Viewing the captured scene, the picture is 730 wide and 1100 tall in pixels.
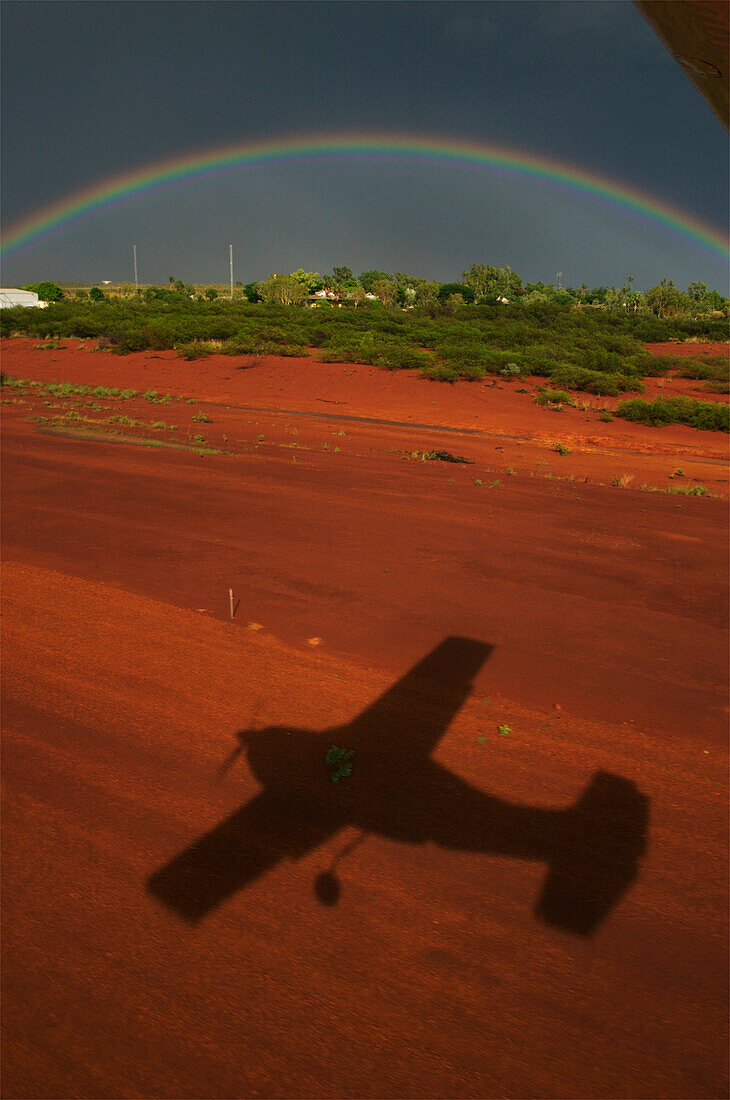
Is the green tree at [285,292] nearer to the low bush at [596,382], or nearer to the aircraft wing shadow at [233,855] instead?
the low bush at [596,382]

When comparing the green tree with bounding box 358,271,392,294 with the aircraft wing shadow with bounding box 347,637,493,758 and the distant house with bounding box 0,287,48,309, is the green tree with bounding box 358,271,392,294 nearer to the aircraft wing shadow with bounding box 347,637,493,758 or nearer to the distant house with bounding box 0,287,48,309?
the distant house with bounding box 0,287,48,309

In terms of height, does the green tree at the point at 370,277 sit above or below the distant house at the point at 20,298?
above

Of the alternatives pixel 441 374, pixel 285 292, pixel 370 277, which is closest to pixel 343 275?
pixel 370 277

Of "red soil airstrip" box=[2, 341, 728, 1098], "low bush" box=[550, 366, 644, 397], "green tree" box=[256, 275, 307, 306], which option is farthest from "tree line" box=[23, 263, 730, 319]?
"red soil airstrip" box=[2, 341, 728, 1098]

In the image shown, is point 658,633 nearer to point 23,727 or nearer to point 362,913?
point 362,913

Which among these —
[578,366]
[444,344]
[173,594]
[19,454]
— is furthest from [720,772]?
[444,344]

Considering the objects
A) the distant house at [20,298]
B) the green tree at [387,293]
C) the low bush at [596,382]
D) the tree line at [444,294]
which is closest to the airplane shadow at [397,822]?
the low bush at [596,382]

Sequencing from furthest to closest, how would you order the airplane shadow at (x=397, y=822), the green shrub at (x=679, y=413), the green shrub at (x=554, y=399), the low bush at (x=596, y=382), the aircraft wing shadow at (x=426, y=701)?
1. the low bush at (x=596, y=382)
2. the green shrub at (x=554, y=399)
3. the green shrub at (x=679, y=413)
4. the aircraft wing shadow at (x=426, y=701)
5. the airplane shadow at (x=397, y=822)
